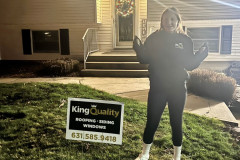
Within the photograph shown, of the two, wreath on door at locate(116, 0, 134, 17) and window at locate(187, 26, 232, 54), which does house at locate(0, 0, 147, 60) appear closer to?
wreath on door at locate(116, 0, 134, 17)

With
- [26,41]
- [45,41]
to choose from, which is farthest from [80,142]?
[26,41]

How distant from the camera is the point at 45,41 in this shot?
36.6 feet

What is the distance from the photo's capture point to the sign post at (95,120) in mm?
3104

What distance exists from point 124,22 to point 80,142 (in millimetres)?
7208

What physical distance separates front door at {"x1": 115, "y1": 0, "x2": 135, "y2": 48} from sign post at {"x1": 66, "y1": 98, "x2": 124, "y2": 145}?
284 inches

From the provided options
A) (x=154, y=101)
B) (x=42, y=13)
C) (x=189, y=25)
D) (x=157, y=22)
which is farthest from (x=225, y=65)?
(x=154, y=101)

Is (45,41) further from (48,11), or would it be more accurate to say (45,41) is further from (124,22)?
(124,22)

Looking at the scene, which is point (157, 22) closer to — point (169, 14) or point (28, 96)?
point (28, 96)

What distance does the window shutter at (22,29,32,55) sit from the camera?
430 inches

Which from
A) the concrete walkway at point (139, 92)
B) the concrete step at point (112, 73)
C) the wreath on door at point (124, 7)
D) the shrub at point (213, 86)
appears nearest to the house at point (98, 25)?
the wreath on door at point (124, 7)

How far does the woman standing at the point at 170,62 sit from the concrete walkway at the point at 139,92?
81.3 inches

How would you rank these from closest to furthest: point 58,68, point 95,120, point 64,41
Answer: point 95,120 → point 58,68 → point 64,41

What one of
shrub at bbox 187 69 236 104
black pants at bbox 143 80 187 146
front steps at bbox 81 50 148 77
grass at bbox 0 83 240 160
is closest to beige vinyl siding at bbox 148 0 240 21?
front steps at bbox 81 50 148 77

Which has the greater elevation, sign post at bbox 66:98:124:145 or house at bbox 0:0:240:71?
house at bbox 0:0:240:71
